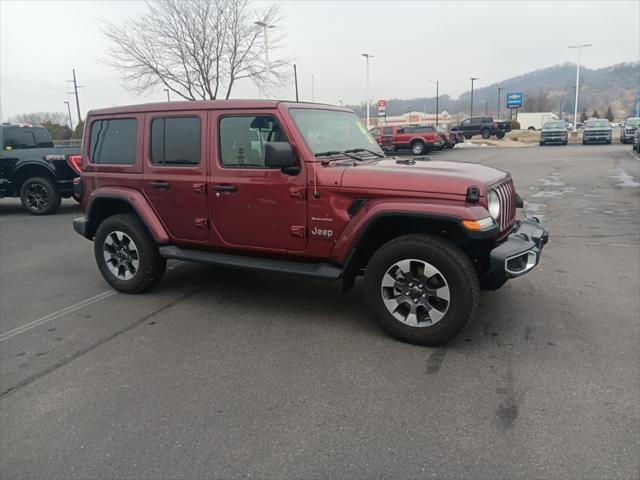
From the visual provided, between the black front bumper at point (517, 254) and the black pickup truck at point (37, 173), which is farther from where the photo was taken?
the black pickup truck at point (37, 173)

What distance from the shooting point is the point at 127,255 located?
5.21 m

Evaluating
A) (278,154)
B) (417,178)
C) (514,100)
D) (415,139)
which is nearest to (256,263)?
(278,154)

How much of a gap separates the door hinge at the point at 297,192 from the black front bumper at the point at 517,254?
1523mm

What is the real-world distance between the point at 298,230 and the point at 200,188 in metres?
1.08

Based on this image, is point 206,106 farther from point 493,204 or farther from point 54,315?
point 493,204

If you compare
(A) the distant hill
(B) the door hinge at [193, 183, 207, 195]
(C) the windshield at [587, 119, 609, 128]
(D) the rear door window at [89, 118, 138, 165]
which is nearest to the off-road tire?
Answer: (C) the windshield at [587, 119, 609, 128]

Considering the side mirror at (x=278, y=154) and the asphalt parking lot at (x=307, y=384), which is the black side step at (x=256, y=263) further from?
the side mirror at (x=278, y=154)

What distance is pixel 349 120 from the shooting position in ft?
16.6

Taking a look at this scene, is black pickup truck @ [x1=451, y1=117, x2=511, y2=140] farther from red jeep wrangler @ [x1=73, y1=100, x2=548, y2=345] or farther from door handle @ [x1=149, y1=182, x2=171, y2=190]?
door handle @ [x1=149, y1=182, x2=171, y2=190]

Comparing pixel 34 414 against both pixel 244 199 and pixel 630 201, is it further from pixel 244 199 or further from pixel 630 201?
pixel 630 201

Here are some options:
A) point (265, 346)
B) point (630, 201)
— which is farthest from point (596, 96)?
point (265, 346)

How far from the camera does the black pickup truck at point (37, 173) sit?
1091 centimetres

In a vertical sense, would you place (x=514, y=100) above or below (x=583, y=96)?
below

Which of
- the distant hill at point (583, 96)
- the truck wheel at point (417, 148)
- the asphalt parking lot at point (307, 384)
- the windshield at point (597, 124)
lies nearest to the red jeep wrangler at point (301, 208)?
the asphalt parking lot at point (307, 384)
